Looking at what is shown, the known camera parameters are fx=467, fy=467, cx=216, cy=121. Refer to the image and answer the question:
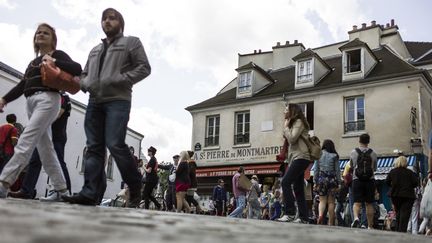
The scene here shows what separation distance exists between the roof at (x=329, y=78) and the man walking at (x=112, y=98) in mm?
19323

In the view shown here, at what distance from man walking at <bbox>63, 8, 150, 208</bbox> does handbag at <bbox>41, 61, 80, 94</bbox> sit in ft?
0.57

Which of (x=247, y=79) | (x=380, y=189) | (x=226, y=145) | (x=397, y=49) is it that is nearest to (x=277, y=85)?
(x=247, y=79)

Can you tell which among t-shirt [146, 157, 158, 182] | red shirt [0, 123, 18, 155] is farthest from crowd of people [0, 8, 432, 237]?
t-shirt [146, 157, 158, 182]

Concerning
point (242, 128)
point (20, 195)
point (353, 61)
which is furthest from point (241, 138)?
point (20, 195)

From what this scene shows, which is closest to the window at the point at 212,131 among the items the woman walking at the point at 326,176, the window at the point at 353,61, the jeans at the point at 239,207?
the window at the point at 353,61

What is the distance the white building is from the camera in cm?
2000

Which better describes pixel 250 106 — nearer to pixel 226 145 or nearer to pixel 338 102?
pixel 226 145

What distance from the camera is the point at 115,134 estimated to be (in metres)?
4.49

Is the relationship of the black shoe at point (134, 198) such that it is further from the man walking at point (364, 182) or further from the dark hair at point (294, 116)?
the man walking at point (364, 182)

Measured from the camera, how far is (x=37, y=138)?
4.73 metres

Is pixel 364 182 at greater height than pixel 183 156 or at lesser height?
lesser

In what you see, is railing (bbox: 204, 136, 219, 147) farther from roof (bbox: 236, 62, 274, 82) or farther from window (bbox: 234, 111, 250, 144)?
roof (bbox: 236, 62, 274, 82)

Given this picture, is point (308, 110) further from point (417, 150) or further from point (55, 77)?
point (55, 77)

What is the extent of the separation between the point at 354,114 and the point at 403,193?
15005 mm
